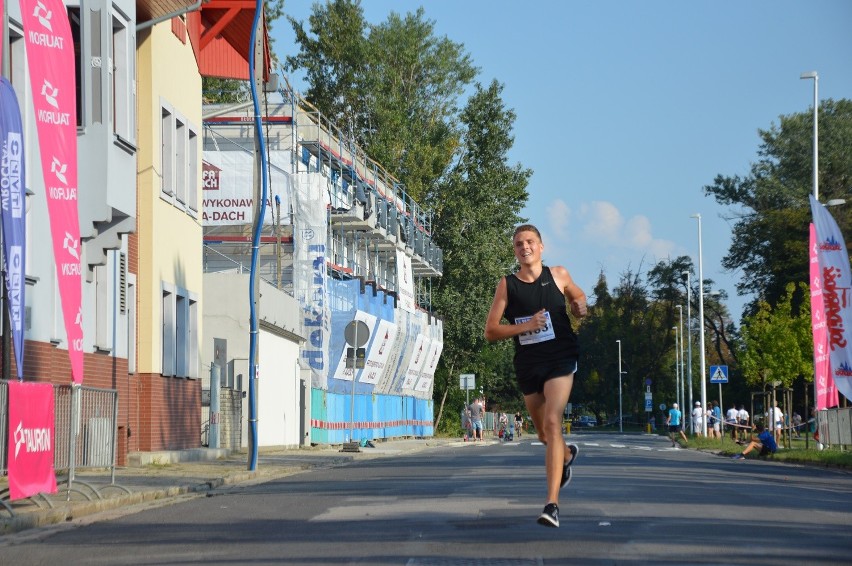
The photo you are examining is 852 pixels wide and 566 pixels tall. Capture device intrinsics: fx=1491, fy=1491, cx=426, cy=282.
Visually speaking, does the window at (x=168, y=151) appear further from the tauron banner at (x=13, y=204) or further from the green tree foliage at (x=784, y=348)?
the green tree foliage at (x=784, y=348)

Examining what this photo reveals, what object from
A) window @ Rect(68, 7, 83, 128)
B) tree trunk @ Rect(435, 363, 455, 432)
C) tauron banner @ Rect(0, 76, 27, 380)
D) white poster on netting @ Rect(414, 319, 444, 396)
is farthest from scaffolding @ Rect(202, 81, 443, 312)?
tauron banner @ Rect(0, 76, 27, 380)

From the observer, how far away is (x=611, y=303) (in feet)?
444

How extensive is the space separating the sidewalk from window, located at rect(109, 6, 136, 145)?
5247mm

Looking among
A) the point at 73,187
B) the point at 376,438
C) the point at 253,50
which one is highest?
the point at 253,50

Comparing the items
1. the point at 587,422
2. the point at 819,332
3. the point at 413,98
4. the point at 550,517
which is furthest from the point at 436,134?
the point at 587,422

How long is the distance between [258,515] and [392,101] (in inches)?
2253

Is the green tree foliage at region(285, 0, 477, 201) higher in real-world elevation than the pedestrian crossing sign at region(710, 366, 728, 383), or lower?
higher

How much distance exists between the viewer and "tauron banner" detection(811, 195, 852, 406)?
27.1 meters

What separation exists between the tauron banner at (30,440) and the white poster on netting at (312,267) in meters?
31.0

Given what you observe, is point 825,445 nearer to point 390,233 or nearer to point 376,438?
point 376,438

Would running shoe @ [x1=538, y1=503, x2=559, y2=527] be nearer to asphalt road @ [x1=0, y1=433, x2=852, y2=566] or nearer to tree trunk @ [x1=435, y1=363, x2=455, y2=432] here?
asphalt road @ [x1=0, y1=433, x2=852, y2=566]

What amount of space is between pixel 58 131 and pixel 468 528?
23.2 ft

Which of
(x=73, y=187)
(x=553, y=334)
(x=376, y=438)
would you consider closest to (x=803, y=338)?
(x=376, y=438)

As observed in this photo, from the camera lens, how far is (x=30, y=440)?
1356cm
